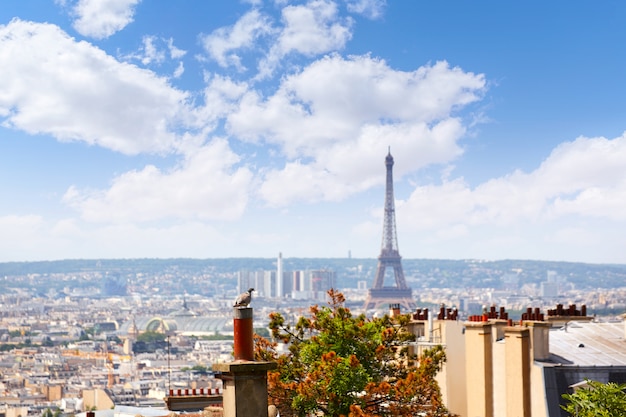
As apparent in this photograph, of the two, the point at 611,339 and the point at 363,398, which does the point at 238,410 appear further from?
the point at 611,339

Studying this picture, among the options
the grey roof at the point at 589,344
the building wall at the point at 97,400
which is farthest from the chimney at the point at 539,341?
the building wall at the point at 97,400

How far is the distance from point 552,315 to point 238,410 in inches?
803

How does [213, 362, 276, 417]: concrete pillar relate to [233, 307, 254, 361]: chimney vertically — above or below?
below

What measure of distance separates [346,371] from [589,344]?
7.35 metres

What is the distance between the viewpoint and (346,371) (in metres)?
17.7

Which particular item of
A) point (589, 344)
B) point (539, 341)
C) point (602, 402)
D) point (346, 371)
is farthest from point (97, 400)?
point (602, 402)

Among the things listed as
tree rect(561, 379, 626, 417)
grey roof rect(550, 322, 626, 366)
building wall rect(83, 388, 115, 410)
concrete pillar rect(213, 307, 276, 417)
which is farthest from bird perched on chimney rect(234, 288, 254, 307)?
building wall rect(83, 388, 115, 410)

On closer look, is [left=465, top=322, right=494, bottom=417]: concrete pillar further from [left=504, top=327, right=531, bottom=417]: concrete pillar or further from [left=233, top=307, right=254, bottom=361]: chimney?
[left=233, top=307, right=254, bottom=361]: chimney

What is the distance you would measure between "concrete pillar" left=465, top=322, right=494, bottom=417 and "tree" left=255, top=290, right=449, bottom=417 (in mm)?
2273

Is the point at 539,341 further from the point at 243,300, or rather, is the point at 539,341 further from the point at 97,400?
the point at 97,400

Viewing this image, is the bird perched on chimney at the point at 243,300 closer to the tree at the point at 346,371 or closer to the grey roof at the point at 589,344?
the tree at the point at 346,371

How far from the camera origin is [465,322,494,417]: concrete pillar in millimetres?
21562

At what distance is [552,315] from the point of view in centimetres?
2975

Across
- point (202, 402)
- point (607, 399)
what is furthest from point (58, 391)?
point (607, 399)
